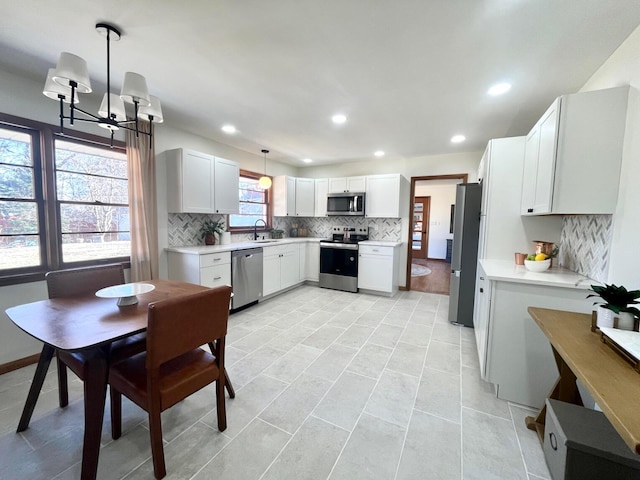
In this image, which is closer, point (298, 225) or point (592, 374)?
point (592, 374)

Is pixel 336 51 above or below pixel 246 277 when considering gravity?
above

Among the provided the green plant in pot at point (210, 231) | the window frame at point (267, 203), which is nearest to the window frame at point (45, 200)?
the green plant in pot at point (210, 231)

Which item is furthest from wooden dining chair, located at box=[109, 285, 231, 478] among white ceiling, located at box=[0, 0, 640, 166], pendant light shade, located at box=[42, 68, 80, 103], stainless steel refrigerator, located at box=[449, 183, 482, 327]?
stainless steel refrigerator, located at box=[449, 183, 482, 327]

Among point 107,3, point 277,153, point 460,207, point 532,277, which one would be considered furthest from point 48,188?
point 460,207

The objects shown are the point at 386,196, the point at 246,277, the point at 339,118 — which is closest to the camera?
the point at 339,118

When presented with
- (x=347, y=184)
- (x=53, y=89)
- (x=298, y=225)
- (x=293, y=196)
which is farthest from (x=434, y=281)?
(x=53, y=89)

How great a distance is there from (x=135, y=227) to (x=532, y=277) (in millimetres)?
3817

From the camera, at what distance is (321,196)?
5.29 m

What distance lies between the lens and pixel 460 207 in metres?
3.32

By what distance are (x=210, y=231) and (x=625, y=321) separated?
405cm

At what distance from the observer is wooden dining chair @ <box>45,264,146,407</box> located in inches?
65.0

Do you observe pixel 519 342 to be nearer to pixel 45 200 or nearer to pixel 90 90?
pixel 90 90

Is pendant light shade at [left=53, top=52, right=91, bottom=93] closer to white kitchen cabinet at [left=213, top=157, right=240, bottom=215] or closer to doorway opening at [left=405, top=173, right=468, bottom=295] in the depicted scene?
white kitchen cabinet at [left=213, top=157, right=240, bottom=215]

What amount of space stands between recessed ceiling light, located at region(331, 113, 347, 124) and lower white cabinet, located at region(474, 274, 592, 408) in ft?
7.29
